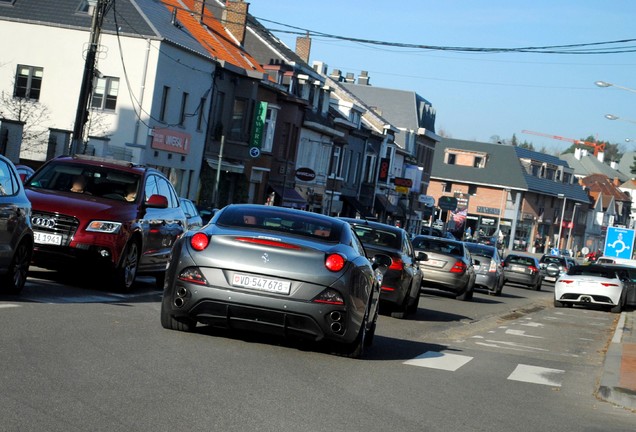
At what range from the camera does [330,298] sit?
1063cm

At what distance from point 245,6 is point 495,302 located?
33060mm

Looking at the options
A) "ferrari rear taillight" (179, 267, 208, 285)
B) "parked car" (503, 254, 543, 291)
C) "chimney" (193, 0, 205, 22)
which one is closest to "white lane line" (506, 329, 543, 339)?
"ferrari rear taillight" (179, 267, 208, 285)

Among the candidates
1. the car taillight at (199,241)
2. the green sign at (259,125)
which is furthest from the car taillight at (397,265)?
the green sign at (259,125)

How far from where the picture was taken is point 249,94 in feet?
179

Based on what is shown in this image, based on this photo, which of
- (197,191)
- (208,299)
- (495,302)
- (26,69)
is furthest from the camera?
(197,191)

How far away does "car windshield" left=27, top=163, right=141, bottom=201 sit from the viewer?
15.9 m

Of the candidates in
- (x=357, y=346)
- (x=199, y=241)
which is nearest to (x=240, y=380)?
(x=199, y=241)

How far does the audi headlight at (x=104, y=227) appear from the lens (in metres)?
14.8

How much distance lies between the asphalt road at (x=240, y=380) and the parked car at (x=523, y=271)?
32328 mm

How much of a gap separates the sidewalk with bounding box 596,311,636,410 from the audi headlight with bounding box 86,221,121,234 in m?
6.23

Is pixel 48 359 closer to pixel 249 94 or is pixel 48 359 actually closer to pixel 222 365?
pixel 222 365

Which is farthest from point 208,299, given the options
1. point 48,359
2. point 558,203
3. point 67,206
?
point 558,203

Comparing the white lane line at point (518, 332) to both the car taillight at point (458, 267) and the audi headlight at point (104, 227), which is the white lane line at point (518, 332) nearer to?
the car taillight at point (458, 267)

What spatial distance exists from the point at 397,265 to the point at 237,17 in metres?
43.6
